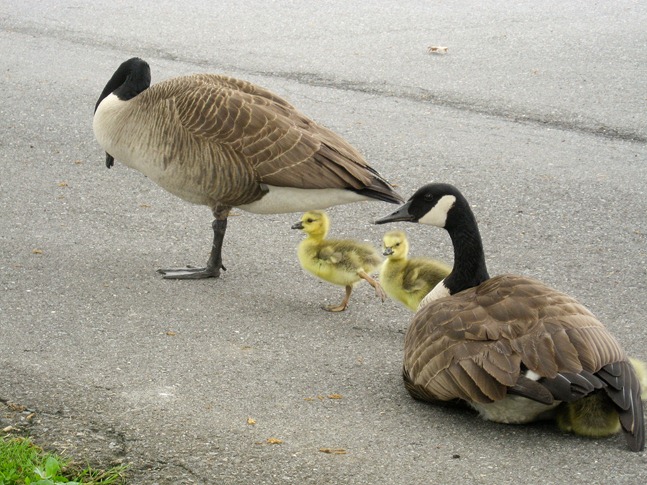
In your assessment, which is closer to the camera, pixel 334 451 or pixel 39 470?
pixel 39 470

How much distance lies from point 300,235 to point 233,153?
40.9 inches

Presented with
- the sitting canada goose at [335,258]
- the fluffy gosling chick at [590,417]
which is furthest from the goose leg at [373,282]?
the fluffy gosling chick at [590,417]

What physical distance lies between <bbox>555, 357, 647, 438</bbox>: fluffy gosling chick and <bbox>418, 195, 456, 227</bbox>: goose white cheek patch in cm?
112

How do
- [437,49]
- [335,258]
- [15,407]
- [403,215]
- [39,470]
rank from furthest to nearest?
[437,49]
[335,258]
[403,215]
[15,407]
[39,470]

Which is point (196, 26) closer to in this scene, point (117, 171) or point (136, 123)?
point (117, 171)

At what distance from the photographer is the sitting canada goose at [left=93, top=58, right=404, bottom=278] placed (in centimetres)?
535

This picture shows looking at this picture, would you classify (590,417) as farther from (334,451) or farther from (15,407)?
(15,407)

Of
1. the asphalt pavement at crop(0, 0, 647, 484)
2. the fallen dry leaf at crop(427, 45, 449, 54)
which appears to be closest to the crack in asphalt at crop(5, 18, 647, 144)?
the asphalt pavement at crop(0, 0, 647, 484)

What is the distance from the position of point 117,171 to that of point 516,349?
4.16m

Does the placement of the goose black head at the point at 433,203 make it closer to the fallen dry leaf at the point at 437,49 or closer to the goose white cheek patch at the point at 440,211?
the goose white cheek patch at the point at 440,211

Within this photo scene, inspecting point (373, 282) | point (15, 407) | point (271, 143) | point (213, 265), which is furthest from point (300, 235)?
point (15, 407)

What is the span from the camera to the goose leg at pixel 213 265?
5539 millimetres

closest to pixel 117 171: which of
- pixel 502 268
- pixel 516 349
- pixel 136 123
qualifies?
pixel 136 123

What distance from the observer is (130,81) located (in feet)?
19.4
